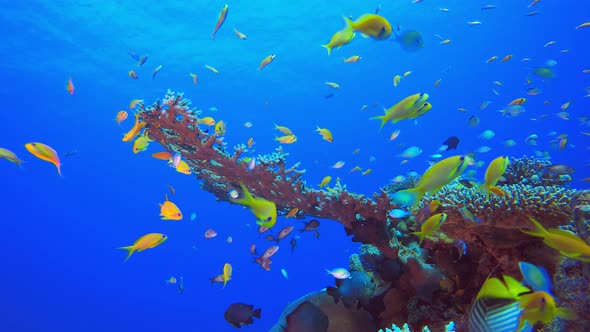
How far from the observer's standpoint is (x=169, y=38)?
31047 mm

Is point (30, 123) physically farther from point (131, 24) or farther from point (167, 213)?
point (167, 213)

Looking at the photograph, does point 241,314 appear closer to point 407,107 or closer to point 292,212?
point 292,212

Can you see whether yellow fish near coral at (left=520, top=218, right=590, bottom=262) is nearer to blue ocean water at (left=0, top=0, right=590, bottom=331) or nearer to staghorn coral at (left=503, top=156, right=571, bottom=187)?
staghorn coral at (left=503, top=156, right=571, bottom=187)

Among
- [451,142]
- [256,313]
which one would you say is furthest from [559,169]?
[256,313]

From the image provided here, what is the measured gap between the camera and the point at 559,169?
225 inches

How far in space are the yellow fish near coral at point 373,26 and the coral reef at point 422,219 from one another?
80.3 inches

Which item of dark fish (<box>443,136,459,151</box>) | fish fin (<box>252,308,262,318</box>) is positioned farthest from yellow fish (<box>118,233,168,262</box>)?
dark fish (<box>443,136,459,151</box>)

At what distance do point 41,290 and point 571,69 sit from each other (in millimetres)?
81198

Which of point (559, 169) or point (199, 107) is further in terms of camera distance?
point (199, 107)

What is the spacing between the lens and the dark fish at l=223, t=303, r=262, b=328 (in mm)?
4574

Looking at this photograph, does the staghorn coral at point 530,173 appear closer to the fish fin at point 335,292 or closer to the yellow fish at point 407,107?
the yellow fish at point 407,107

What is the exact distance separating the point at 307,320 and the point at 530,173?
4417 millimetres

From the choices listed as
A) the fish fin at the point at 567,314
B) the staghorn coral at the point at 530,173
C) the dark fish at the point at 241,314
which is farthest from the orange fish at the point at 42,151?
the staghorn coral at the point at 530,173

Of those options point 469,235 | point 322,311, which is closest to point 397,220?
point 469,235
